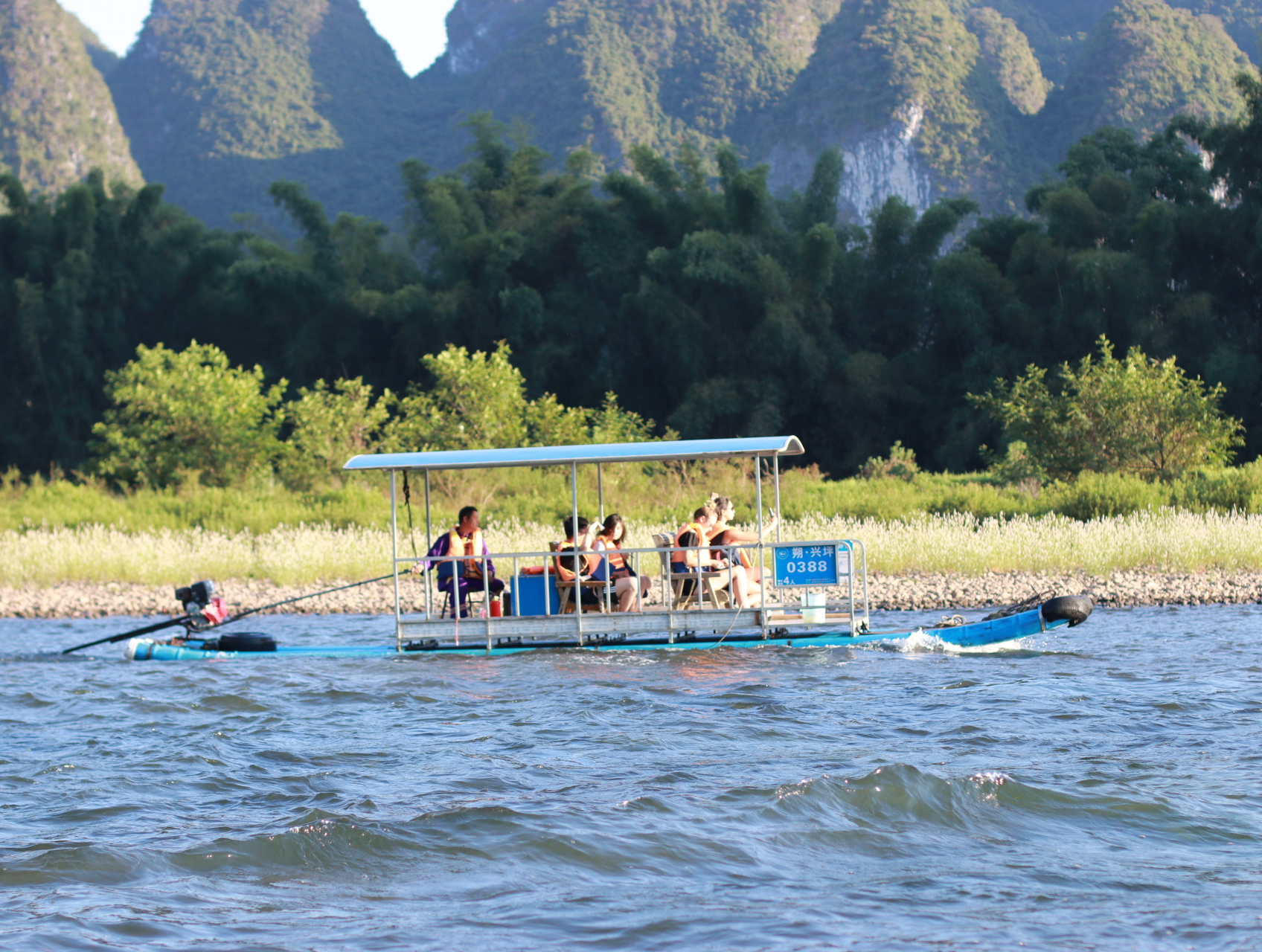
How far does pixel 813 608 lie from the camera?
536 inches

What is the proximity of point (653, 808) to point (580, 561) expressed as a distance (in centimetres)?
593

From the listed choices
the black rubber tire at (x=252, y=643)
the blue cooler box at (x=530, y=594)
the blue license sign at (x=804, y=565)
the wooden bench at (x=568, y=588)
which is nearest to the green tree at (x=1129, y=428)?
the blue license sign at (x=804, y=565)

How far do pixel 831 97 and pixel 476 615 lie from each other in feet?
272

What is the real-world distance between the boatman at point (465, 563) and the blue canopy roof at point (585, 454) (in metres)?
0.56

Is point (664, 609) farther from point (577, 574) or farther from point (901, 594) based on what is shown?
point (901, 594)

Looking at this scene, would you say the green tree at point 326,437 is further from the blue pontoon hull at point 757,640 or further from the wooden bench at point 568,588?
the wooden bench at point 568,588

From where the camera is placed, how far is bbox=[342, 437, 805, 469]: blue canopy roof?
1310 cm

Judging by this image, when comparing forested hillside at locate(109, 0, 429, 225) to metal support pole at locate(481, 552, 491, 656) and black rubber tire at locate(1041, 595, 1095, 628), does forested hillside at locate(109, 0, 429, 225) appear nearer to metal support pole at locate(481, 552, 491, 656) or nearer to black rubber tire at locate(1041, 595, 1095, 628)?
metal support pole at locate(481, 552, 491, 656)

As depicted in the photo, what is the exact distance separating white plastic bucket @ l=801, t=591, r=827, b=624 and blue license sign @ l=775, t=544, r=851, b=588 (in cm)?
74

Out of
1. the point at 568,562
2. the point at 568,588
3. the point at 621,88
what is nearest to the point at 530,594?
the point at 568,588

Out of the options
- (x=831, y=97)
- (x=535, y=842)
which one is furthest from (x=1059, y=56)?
(x=535, y=842)

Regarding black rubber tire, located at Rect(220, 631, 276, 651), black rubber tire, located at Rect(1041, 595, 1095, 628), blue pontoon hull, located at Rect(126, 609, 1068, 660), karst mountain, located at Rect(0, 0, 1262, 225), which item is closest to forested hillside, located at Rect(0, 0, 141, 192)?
karst mountain, located at Rect(0, 0, 1262, 225)

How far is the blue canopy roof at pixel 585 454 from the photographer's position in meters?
13.1

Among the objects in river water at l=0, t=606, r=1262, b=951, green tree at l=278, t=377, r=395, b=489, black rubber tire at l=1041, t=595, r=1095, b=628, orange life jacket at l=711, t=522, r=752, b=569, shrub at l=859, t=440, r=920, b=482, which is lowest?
river water at l=0, t=606, r=1262, b=951
